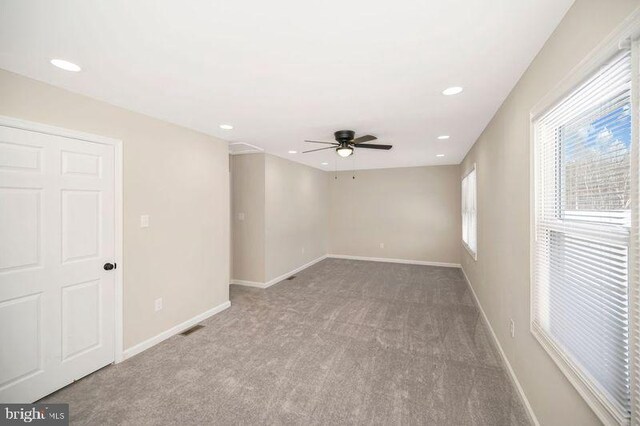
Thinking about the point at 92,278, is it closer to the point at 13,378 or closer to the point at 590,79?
the point at 13,378

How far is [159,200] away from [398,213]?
18.5ft

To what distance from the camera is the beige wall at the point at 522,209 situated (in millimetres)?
1288

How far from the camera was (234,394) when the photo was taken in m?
2.21

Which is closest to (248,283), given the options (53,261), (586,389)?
(53,261)

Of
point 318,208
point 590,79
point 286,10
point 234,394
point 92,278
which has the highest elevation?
point 286,10

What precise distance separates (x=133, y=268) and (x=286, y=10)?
2.79 metres

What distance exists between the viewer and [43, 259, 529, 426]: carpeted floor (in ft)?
6.56

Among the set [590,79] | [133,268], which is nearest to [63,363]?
[133,268]

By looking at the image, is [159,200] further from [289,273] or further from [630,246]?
[630,246]

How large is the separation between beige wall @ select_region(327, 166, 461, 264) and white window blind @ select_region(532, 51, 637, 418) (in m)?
5.20

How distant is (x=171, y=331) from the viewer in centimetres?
325

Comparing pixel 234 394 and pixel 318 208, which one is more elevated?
pixel 318 208

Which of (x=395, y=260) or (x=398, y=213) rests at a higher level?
(x=398, y=213)
